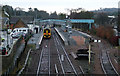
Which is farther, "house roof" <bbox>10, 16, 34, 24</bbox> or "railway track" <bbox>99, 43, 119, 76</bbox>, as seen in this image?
"house roof" <bbox>10, 16, 34, 24</bbox>

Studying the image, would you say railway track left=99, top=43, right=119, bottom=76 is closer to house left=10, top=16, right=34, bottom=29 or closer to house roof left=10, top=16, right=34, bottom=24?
house left=10, top=16, right=34, bottom=29

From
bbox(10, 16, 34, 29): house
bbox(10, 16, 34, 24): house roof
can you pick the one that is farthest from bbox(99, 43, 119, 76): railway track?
bbox(10, 16, 34, 24): house roof

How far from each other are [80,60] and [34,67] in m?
4.04

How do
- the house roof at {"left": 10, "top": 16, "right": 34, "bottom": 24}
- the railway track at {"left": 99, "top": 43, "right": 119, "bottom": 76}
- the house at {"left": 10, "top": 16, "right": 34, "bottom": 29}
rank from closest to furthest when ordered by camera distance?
1. the railway track at {"left": 99, "top": 43, "right": 119, "bottom": 76}
2. the house at {"left": 10, "top": 16, "right": 34, "bottom": 29}
3. the house roof at {"left": 10, "top": 16, "right": 34, "bottom": 24}

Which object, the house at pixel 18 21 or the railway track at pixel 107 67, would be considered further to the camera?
the house at pixel 18 21

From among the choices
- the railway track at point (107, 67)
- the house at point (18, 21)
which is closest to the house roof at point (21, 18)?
the house at point (18, 21)

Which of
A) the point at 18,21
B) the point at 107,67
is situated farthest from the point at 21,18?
the point at 107,67

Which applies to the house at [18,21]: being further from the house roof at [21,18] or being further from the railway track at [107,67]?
the railway track at [107,67]

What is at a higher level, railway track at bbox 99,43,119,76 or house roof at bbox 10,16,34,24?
house roof at bbox 10,16,34,24

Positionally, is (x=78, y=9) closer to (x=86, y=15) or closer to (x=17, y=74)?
(x=86, y=15)

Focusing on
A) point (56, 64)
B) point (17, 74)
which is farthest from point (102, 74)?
point (17, 74)

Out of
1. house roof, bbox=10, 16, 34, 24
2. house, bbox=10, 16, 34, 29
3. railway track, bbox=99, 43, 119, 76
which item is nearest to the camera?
railway track, bbox=99, 43, 119, 76

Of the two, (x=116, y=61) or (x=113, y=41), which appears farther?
(x=113, y=41)

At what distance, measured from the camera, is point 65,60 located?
51.8 feet
